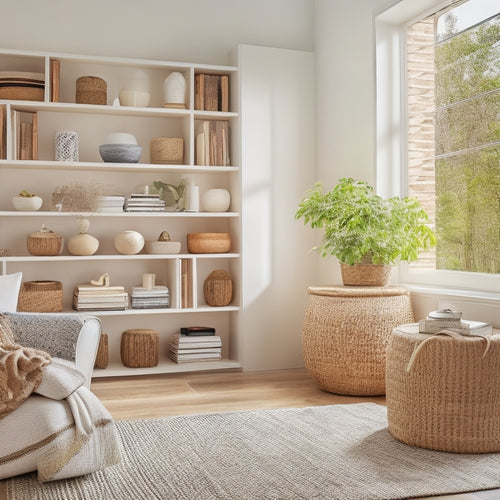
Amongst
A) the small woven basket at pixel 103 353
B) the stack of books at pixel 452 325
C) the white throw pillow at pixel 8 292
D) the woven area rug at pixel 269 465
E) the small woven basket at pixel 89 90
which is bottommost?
the woven area rug at pixel 269 465

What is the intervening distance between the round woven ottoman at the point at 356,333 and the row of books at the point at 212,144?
4.27 ft

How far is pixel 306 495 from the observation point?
230cm

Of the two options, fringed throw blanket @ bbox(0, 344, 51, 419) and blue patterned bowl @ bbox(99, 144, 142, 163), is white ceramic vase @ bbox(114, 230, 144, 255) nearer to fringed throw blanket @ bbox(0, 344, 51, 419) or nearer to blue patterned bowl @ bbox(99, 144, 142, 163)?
blue patterned bowl @ bbox(99, 144, 142, 163)

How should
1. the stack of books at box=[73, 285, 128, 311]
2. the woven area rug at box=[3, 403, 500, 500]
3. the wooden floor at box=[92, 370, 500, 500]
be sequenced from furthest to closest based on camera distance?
the stack of books at box=[73, 285, 128, 311], the wooden floor at box=[92, 370, 500, 500], the woven area rug at box=[3, 403, 500, 500]

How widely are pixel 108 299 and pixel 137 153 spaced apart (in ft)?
3.10

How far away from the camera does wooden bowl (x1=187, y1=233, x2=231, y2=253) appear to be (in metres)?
4.58

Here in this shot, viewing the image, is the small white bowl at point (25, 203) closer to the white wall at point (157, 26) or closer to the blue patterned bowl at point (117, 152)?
the blue patterned bowl at point (117, 152)

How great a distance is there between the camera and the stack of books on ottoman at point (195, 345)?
4551 mm

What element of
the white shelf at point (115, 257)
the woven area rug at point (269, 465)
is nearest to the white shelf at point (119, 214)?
the white shelf at point (115, 257)

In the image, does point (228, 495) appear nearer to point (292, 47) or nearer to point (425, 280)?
point (425, 280)

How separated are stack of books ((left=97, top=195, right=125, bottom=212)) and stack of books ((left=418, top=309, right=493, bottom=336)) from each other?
2.21m

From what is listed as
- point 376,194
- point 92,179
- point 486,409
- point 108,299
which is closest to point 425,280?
point 376,194

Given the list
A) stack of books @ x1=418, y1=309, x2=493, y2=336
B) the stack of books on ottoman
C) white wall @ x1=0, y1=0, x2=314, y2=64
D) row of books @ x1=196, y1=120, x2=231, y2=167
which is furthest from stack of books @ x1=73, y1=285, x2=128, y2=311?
stack of books @ x1=418, y1=309, x2=493, y2=336

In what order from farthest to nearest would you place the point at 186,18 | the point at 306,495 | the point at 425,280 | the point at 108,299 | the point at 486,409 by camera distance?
the point at 186,18 → the point at 108,299 → the point at 425,280 → the point at 486,409 → the point at 306,495
